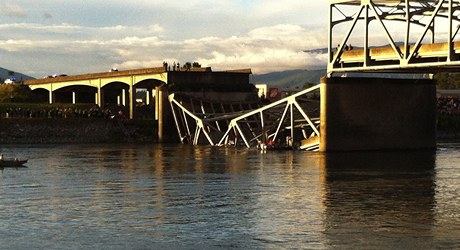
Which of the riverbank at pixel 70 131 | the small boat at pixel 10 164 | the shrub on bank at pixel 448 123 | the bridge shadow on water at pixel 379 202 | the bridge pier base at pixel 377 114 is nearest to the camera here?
the bridge shadow on water at pixel 379 202

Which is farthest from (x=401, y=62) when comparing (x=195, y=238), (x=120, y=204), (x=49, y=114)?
(x=49, y=114)

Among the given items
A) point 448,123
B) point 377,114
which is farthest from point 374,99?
point 448,123

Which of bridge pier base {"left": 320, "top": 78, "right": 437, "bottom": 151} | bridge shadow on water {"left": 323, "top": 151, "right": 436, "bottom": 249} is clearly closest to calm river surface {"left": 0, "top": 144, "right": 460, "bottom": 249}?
bridge shadow on water {"left": 323, "top": 151, "right": 436, "bottom": 249}

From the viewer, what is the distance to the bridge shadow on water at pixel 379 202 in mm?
45969

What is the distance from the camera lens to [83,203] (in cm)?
5853

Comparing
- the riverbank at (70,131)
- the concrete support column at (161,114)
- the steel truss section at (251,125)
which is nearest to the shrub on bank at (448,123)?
Result: the steel truss section at (251,125)

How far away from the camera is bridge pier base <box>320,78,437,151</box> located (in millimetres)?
103688

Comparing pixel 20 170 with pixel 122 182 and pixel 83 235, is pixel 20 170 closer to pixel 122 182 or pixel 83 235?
pixel 122 182

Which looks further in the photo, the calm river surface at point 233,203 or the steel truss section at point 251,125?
the steel truss section at point 251,125

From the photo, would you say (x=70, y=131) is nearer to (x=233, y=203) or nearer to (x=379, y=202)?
(x=233, y=203)

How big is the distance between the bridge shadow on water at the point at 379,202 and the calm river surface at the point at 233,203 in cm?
6

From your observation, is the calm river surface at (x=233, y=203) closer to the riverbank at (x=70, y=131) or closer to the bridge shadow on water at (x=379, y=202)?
the bridge shadow on water at (x=379, y=202)

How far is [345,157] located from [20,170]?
30.6 meters

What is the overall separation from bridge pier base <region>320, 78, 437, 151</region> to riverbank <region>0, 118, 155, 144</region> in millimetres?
44329
